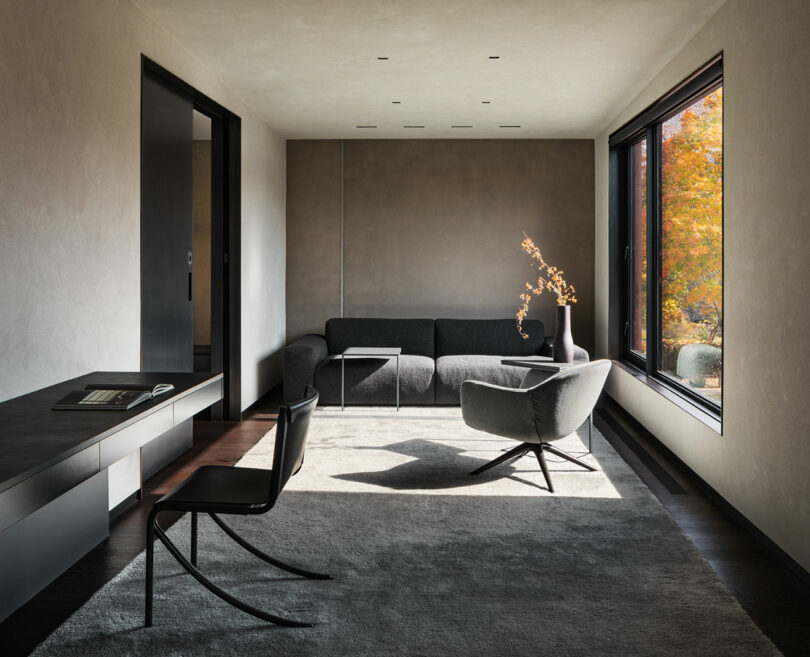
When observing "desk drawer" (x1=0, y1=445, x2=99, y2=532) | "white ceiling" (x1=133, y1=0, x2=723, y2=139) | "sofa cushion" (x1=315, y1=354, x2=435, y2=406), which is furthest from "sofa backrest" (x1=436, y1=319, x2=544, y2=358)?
"desk drawer" (x1=0, y1=445, x2=99, y2=532)

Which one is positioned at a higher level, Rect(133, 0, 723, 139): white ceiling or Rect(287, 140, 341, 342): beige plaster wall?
Rect(133, 0, 723, 139): white ceiling

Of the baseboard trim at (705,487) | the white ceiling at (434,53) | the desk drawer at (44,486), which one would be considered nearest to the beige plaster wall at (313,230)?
the white ceiling at (434,53)

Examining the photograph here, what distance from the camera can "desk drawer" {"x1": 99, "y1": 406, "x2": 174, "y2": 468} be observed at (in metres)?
2.07

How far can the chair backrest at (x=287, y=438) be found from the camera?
2131 mm

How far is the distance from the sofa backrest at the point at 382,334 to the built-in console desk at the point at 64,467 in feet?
11.2

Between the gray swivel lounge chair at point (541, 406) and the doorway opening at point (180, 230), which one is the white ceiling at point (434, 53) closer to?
the doorway opening at point (180, 230)

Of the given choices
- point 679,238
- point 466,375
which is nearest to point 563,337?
point 679,238

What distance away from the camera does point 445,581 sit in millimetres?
2574

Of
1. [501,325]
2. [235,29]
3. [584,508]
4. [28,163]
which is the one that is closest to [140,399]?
[28,163]

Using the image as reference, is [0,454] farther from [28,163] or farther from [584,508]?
[584,508]

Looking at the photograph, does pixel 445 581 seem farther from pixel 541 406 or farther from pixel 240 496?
pixel 541 406

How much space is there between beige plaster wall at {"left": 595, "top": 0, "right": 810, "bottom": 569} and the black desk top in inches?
93.4

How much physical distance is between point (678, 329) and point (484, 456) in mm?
1509

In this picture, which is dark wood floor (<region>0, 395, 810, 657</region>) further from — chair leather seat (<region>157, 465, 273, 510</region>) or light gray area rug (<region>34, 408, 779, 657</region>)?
chair leather seat (<region>157, 465, 273, 510</region>)
